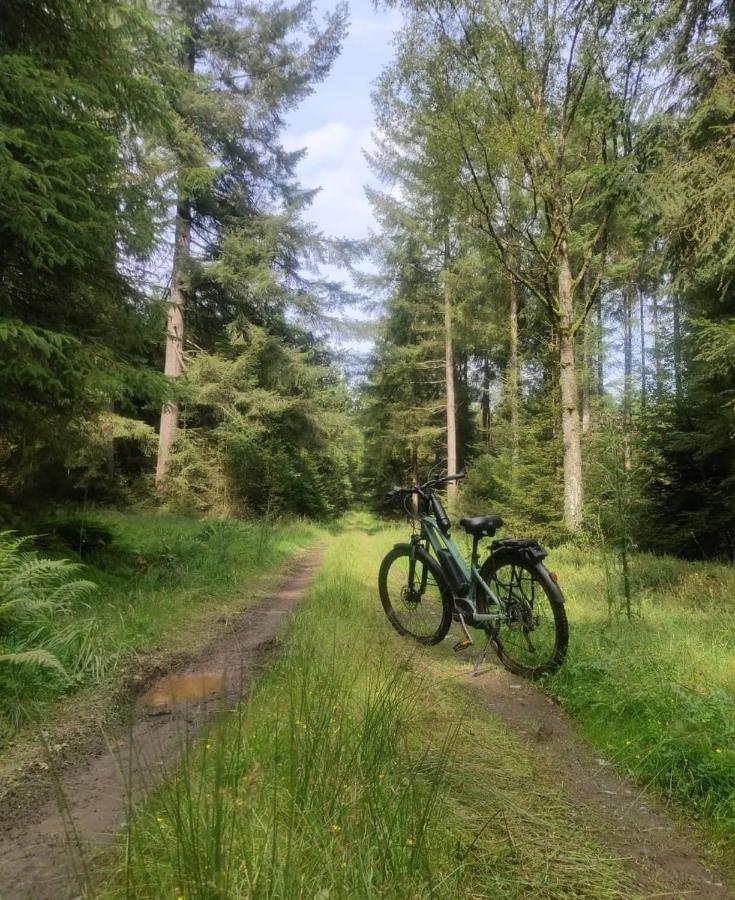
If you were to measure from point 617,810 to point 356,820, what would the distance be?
4.66 feet

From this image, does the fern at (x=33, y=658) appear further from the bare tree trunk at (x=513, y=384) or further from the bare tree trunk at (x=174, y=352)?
the bare tree trunk at (x=174, y=352)

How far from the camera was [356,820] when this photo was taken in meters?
1.57

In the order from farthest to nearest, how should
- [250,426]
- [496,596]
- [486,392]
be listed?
[486,392], [250,426], [496,596]

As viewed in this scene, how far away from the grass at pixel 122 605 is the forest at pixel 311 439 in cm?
4

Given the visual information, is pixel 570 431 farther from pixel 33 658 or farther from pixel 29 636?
pixel 33 658

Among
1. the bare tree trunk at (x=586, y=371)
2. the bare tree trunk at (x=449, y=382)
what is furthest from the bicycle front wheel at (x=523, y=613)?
the bare tree trunk at (x=449, y=382)

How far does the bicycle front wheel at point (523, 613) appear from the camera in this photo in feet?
12.6

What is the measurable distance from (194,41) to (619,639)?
18.4 meters

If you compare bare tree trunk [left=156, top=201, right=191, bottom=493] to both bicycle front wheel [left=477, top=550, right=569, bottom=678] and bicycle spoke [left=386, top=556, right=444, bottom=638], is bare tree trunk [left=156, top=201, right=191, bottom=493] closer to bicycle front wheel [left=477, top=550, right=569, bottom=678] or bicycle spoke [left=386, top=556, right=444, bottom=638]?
bicycle spoke [left=386, top=556, right=444, bottom=638]

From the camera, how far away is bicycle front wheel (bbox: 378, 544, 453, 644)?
453 cm

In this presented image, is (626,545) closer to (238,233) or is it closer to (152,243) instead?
(152,243)

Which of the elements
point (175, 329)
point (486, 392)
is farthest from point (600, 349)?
point (175, 329)

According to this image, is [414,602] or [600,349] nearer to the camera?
[414,602]

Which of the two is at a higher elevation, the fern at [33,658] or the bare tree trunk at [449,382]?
the bare tree trunk at [449,382]
